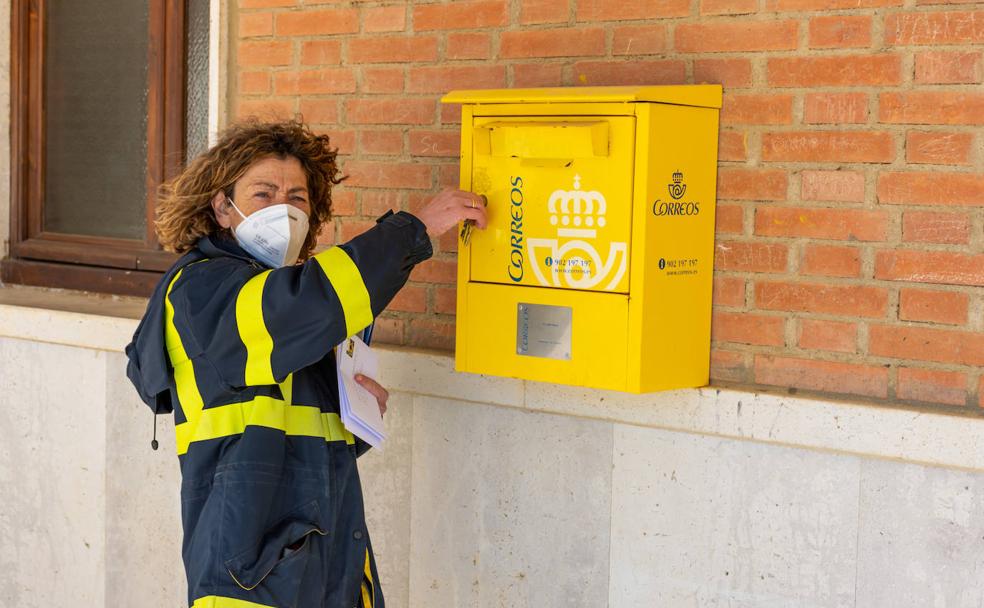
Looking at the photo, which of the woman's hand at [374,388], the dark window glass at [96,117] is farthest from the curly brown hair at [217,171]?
the dark window glass at [96,117]

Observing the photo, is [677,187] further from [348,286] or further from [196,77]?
[196,77]

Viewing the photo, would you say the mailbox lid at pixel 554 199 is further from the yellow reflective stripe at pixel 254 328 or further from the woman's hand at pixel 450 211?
the yellow reflective stripe at pixel 254 328

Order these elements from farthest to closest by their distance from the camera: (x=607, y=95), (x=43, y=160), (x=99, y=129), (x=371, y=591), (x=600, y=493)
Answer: (x=43, y=160), (x=99, y=129), (x=600, y=493), (x=371, y=591), (x=607, y=95)

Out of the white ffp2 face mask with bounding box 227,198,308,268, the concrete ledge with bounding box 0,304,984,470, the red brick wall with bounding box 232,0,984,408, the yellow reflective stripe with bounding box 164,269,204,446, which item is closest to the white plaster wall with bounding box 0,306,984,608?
the concrete ledge with bounding box 0,304,984,470

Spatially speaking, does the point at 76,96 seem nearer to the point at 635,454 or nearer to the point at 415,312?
the point at 415,312

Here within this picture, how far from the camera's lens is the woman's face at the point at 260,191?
9.64 feet

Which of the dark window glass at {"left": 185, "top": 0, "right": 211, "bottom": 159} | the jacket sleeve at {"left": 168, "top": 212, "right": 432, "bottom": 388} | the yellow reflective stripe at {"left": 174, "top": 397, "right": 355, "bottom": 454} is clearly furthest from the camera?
the dark window glass at {"left": 185, "top": 0, "right": 211, "bottom": 159}

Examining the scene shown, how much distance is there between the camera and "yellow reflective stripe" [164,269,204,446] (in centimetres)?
277

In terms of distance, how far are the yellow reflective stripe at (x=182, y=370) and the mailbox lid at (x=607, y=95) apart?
844 mm

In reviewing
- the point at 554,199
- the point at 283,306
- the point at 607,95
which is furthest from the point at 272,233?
the point at 607,95

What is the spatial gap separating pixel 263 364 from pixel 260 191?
51cm

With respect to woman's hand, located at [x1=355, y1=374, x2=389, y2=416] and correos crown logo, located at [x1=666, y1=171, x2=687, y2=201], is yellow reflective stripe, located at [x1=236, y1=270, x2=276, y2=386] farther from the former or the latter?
correos crown logo, located at [x1=666, y1=171, x2=687, y2=201]

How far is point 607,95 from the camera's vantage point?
2.80 m

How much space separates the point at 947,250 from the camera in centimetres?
280
